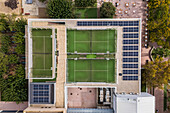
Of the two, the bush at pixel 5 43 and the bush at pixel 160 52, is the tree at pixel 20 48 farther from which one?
the bush at pixel 160 52

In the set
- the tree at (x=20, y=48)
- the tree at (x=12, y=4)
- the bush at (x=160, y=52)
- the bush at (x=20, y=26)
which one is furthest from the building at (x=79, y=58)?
the tree at (x=12, y=4)

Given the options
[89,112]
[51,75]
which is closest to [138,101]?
[89,112]

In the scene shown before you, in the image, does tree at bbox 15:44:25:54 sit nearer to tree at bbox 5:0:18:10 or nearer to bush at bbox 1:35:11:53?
bush at bbox 1:35:11:53

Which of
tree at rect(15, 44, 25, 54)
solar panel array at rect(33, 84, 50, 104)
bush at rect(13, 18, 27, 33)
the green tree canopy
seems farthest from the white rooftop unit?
bush at rect(13, 18, 27, 33)

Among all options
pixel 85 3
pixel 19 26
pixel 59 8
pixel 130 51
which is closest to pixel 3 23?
pixel 19 26

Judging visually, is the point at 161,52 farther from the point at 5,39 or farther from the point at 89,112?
the point at 5,39

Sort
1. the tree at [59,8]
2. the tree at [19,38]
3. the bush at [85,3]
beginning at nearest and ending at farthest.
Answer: the tree at [59,8]
the tree at [19,38]
the bush at [85,3]

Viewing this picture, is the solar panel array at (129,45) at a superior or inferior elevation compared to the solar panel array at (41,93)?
superior
